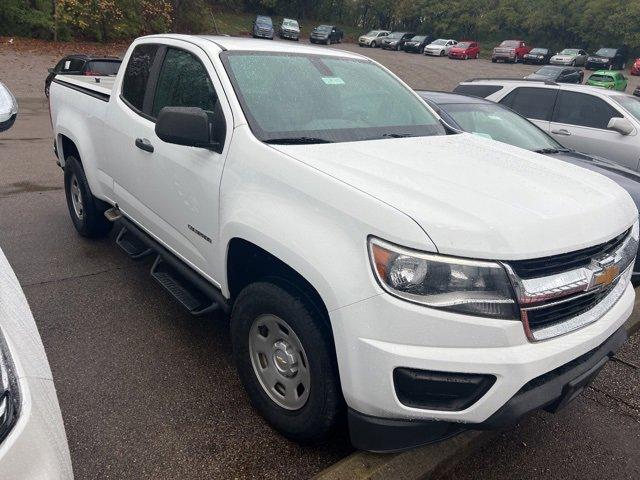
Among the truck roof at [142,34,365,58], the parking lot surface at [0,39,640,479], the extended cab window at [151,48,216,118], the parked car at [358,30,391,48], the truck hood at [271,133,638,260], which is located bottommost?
the parked car at [358,30,391,48]

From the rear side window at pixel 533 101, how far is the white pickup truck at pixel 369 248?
15.9ft

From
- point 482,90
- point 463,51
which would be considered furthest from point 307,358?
point 463,51

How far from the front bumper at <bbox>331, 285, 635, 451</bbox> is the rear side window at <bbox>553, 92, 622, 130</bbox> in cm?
613

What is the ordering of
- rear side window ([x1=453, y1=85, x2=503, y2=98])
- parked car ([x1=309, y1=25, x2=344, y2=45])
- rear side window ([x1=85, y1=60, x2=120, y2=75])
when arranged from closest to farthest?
rear side window ([x1=453, y1=85, x2=503, y2=98]), rear side window ([x1=85, y1=60, x2=120, y2=75]), parked car ([x1=309, y1=25, x2=344, y2=45])

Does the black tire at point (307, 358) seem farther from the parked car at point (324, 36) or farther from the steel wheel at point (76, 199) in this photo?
the parked car at point (324, 36)

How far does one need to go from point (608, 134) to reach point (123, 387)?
6.75 metres

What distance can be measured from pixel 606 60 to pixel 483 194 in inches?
1632

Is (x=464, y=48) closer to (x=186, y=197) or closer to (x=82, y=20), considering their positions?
(x=82, y=20)

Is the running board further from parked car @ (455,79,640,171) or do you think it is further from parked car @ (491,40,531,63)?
parked car @ (491,40,531,63)

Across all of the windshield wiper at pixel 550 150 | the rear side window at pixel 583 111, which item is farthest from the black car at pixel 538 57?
the windshield wiper at pixel 550 150

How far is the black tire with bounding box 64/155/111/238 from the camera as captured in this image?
449cm

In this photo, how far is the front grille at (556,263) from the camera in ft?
6.10

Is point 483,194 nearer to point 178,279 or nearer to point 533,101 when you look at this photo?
point 178,279

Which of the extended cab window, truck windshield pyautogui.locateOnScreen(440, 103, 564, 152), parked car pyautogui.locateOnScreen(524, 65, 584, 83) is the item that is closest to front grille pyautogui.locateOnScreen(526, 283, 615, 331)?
the extended cab window
